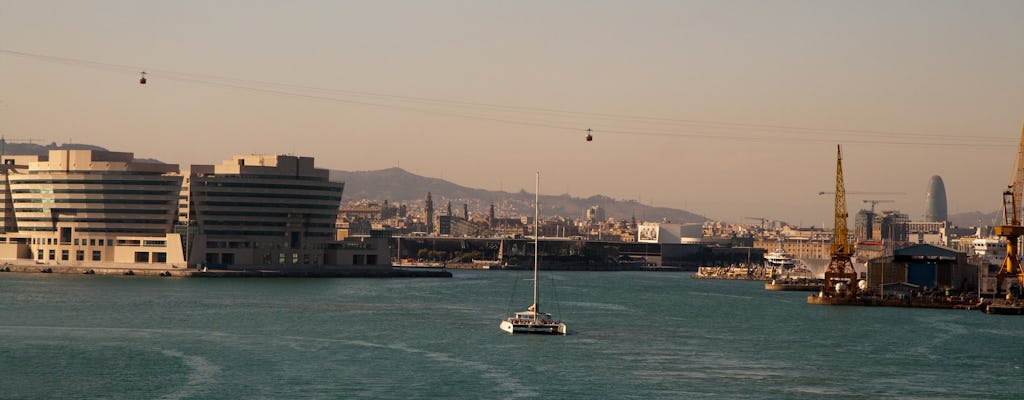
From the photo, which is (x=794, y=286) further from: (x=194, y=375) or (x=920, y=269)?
(x=194, y=375)

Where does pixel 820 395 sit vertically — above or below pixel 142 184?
below

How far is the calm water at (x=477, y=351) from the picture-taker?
1933 inches

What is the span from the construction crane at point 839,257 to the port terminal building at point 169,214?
210 feet

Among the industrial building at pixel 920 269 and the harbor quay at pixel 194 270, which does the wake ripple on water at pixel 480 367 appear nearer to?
the industrial building at pixel 920 269

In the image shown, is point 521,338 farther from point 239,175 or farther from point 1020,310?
point 239,175

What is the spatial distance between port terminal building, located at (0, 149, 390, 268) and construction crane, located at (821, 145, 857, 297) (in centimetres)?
6401

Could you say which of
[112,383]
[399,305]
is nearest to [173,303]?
[399,305]

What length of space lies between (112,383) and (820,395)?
75.0 ft

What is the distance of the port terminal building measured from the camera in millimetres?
150875

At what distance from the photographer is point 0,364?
176ft

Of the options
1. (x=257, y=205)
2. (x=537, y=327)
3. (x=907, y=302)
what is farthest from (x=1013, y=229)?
(x=257, y=205)

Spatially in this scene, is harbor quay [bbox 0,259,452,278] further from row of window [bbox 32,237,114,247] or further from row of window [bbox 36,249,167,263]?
row of window [bbox 32,237,114,247]

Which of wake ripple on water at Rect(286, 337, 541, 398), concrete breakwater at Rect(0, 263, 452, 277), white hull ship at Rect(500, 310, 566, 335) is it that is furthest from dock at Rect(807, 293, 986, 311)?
concrete breakwater at Rect(0, 263, 452, 277)

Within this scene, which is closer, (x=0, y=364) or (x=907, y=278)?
(x=0, y=364)
